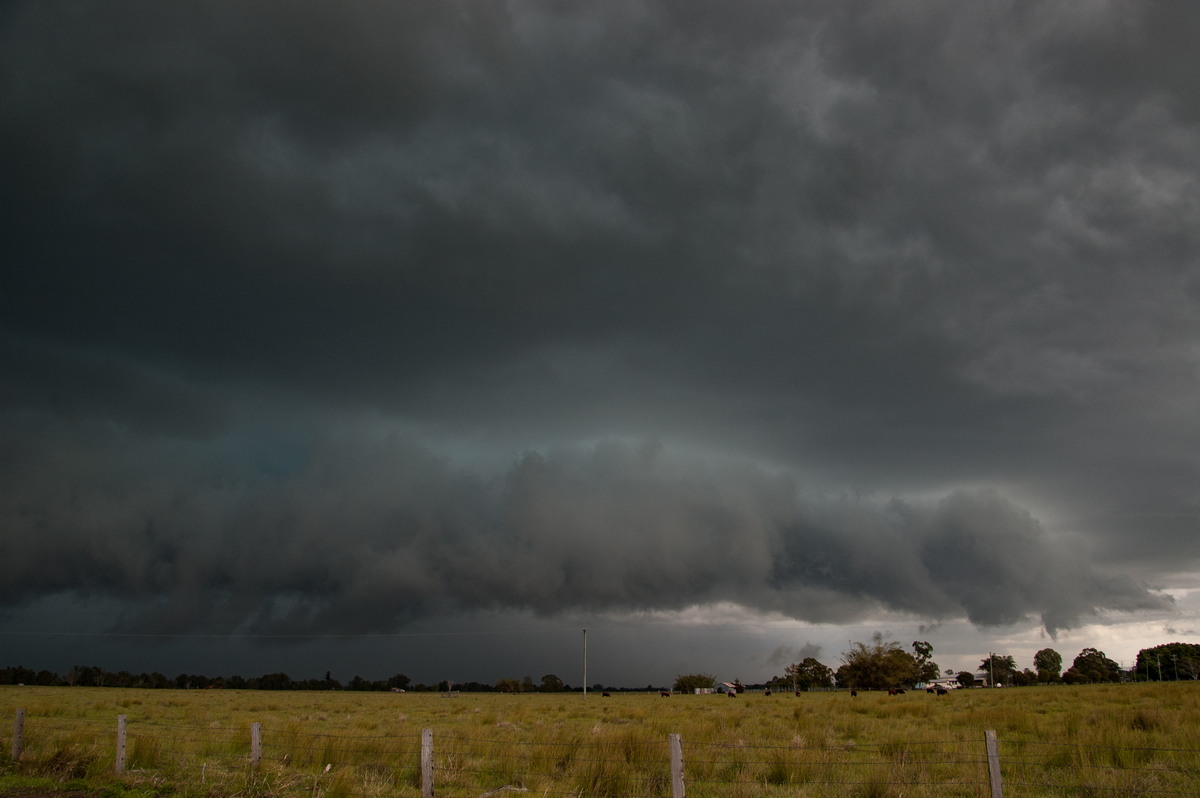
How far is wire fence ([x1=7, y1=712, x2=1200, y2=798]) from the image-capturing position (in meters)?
15.4

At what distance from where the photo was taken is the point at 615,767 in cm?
1722

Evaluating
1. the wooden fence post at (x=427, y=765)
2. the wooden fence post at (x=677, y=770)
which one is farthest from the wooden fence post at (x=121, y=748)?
the wooden fence post at (x=677, y=770)

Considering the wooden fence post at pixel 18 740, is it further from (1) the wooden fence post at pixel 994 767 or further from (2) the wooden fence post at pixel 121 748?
(1) the wooden fence post at pixel 994 767

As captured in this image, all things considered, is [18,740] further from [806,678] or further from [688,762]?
[806,678]

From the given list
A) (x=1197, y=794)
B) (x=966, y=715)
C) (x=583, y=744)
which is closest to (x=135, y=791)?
(x=583, y=744)

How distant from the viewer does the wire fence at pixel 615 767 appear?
605 inches

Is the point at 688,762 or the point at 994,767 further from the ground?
the point at 994,767

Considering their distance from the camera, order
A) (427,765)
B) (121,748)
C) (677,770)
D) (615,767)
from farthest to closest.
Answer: (121,748) < (615,767) < (427,765) < (677,770)

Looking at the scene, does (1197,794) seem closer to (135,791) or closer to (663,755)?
(663,755)

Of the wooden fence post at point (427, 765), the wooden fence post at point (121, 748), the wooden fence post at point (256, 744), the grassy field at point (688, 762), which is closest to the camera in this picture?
the wooden fence post at point (427, 765)

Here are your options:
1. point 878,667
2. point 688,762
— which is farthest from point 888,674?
point 688,762

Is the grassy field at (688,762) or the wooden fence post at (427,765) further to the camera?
the grassy field at (688,762)

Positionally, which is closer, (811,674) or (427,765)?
(427,765)

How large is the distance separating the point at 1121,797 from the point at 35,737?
97.4 ft
